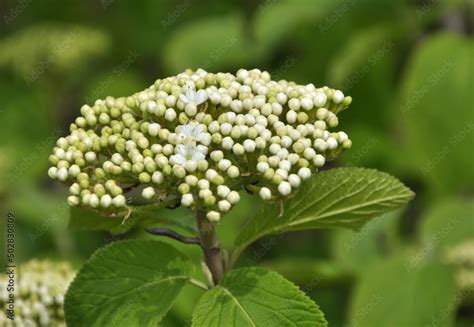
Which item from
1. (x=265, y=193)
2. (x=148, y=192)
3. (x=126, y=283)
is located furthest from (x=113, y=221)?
(x=265, y=193)

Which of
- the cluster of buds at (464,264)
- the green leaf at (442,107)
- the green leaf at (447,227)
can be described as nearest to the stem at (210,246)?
the cluster of buds at (464,264)

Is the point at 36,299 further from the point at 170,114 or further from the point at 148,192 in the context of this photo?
the point at 170,114

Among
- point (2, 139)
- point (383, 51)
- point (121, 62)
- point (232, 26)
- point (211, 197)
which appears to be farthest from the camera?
point (121, 62)

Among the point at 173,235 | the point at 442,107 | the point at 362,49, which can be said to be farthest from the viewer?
the point at 362,49

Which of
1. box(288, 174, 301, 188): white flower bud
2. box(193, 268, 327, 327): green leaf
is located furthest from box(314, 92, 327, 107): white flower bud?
box(193, 268, 327, 327): green leaf

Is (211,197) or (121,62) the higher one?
(121,62)

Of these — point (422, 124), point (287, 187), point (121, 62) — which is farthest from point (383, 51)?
point (287, 187)

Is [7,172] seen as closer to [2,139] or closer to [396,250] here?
[2,139]

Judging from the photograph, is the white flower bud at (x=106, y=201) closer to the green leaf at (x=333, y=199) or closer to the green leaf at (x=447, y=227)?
the green leaf at (x=333, y=199)
